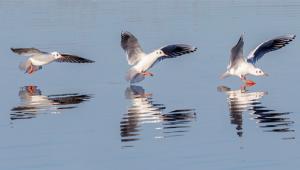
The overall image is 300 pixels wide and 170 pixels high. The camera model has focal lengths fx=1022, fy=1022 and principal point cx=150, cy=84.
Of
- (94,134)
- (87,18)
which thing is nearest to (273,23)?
(87,18)

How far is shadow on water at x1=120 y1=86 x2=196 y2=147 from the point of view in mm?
19906

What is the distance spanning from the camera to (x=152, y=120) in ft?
70.4

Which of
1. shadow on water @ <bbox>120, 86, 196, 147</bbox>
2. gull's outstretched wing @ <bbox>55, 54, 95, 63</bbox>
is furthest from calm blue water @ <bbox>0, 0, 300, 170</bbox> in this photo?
gull's outstretched wing @ <bbox>55, 54, 95, 63</bbox>

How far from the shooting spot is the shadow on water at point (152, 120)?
65.3 ft

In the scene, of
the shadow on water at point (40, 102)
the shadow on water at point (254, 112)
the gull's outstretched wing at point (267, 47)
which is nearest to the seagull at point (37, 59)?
the shadow on water at point (40, 102)

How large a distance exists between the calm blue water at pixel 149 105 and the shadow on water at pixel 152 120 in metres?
0.02

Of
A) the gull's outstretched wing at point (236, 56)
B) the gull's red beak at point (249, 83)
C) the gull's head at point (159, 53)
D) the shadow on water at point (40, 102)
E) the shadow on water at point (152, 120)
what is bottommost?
the shadow on water at point (152, 120)

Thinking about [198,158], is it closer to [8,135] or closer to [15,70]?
[8,135]

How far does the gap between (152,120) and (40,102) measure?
387 centimetres

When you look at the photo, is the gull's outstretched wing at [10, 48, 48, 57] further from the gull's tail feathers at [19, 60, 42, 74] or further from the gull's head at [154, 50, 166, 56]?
the gull's head at [154, 50, 166, 56]

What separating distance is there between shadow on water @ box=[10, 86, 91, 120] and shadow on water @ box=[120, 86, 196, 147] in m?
1.38

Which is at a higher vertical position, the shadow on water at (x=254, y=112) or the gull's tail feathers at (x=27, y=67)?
the gull's tail feathers at (x=27, y=67)

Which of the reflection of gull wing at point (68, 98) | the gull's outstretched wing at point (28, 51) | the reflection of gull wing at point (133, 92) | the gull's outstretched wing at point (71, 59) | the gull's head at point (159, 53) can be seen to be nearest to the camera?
the reflection of gull wing at point (68, 98)

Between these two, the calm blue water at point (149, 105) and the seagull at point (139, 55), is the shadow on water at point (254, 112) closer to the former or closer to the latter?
the calm blue water at point (149, 105)
